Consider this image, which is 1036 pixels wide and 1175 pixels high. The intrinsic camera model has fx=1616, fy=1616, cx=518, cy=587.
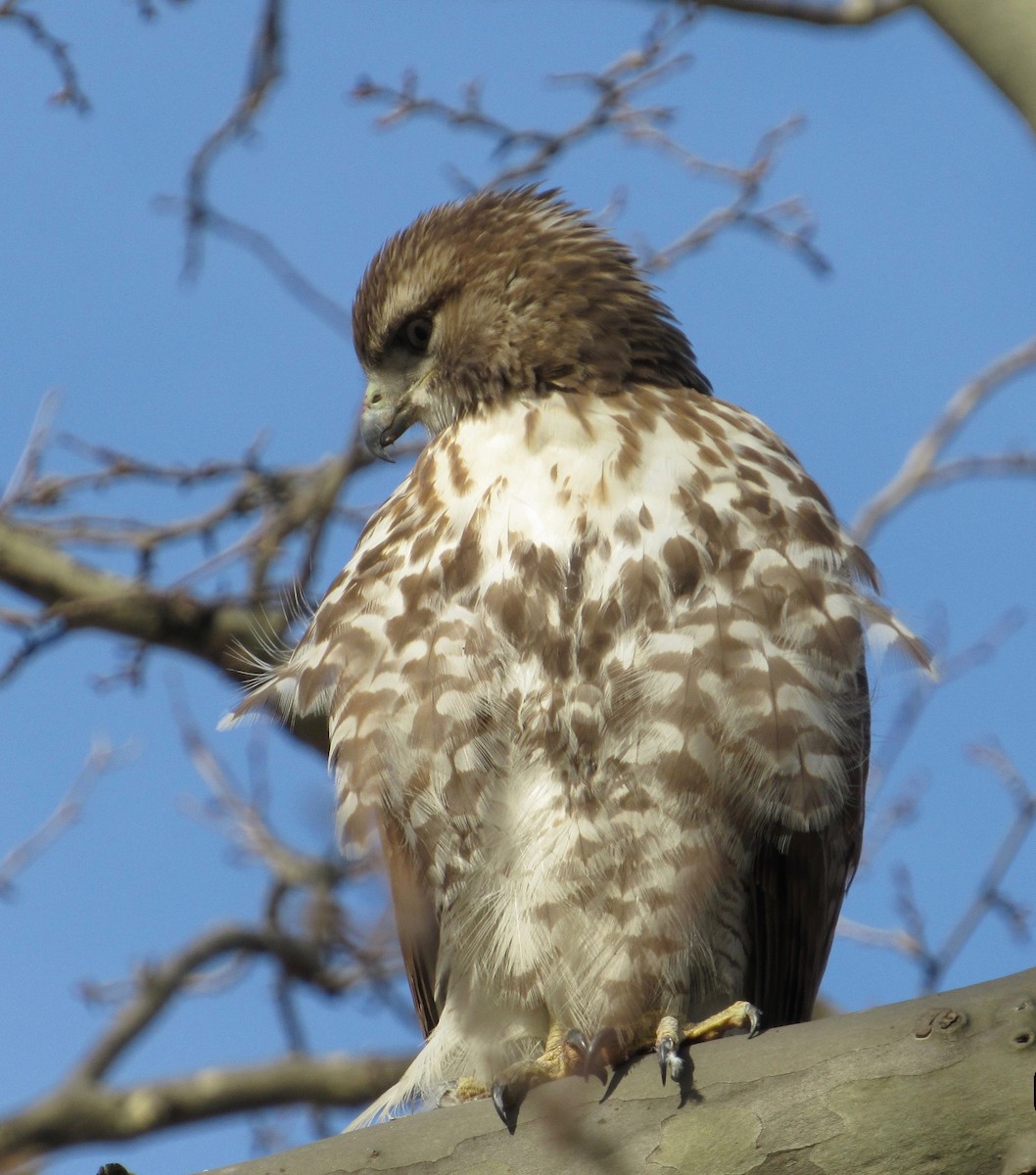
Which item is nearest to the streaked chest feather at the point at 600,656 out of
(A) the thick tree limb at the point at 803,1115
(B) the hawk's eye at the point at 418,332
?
(B) the hawk's eye at the point at 418,332

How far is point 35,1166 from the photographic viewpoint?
3820mm

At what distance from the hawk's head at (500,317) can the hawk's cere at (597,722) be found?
0.31ft

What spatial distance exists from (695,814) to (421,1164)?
1.02m

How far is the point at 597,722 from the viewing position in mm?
3150

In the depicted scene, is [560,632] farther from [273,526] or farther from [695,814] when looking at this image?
[273,526]

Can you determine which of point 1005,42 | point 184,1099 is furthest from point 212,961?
point 1005,42

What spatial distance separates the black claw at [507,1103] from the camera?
8.00ft

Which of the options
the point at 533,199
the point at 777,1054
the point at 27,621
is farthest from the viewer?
the point at 27,621

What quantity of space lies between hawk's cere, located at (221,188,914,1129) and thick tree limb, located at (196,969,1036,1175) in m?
0.49

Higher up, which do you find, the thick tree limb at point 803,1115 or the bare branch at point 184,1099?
the bare branch at point 184,1099

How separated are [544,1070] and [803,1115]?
787 millimetres

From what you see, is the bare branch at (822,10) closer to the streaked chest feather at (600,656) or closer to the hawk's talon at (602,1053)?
the streaked chest feather at (600,656)

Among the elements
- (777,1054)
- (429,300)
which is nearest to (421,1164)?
(777,1054)

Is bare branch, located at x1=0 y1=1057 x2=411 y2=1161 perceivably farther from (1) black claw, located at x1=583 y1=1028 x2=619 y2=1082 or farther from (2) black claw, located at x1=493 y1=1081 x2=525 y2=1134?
(2) black claw, located at x1=493 y1=1081 x2=525 y2=1134
